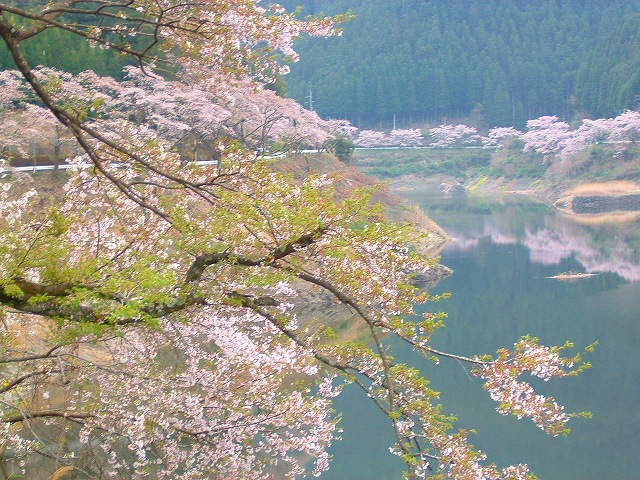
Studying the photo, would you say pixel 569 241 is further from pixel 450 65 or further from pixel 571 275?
pixel 450 65

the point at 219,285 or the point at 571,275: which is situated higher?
the point at 219,285

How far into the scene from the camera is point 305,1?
6812cm

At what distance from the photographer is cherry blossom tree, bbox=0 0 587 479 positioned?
2.99m

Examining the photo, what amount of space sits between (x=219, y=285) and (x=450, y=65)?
5746 cm

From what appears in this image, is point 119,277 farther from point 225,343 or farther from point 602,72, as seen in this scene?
point 602,72

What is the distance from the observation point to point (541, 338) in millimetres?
12109

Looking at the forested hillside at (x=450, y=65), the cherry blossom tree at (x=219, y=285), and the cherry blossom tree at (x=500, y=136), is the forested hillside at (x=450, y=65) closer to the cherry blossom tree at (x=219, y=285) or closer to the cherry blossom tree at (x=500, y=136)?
the cherry blossom tree at (x=500, y=136)

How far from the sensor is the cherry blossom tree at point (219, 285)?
2986mm

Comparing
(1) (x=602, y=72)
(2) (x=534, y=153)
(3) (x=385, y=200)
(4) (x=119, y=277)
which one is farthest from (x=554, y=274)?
(1) (x=602, y=72)

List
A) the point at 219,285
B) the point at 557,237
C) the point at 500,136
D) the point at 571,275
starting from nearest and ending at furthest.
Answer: the point at 219,285, the point at 571,275, the point at 557,237, the point at 500,136

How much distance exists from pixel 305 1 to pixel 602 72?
32.2m

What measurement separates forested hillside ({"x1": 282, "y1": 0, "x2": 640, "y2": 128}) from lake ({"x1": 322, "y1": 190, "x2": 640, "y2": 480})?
29.5 m

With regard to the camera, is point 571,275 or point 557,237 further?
point 557,237

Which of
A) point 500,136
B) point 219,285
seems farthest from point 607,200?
point 219,285
